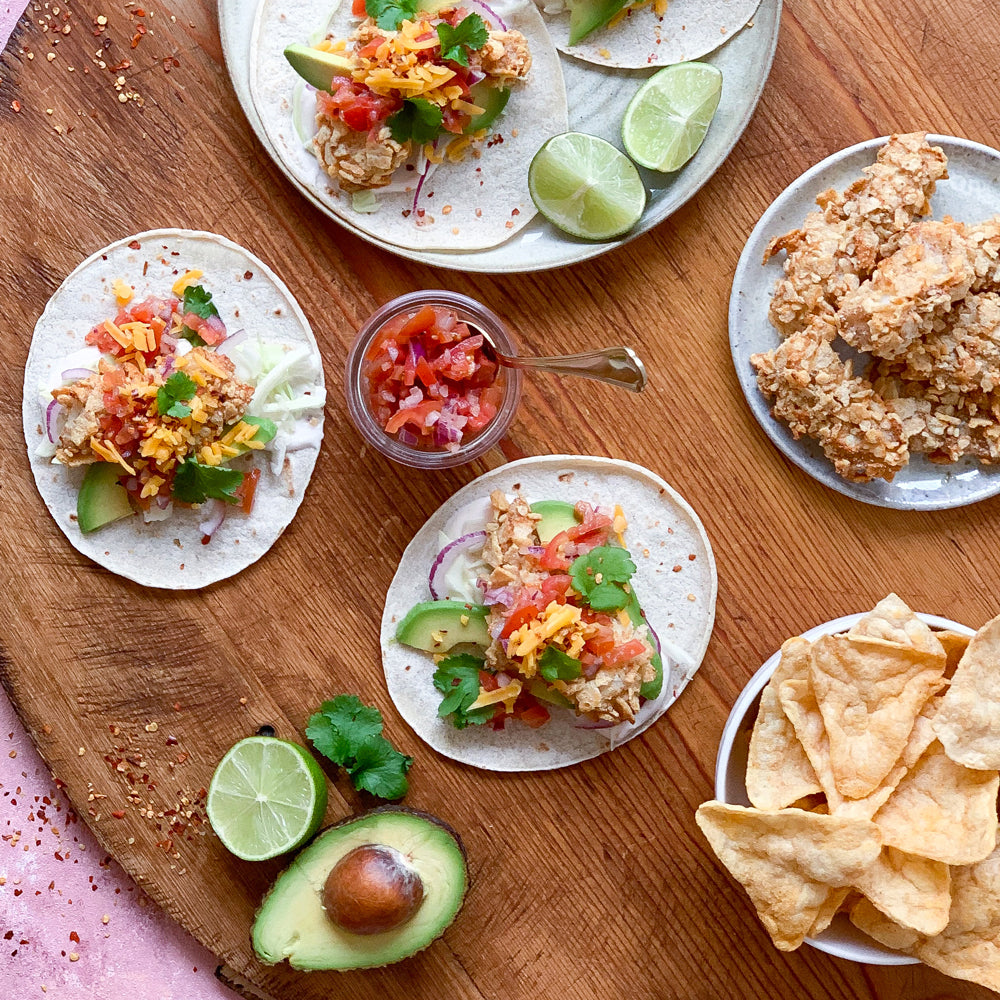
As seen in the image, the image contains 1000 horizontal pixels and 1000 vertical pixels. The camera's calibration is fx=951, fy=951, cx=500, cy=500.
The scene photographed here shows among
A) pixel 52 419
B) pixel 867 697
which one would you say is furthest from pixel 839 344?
pixel 52 419

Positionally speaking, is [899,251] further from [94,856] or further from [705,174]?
[94,856]

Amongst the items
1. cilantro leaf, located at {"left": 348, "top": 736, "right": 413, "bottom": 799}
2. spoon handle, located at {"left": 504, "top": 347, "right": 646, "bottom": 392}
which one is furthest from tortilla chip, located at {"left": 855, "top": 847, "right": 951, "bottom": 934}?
spoon handle, located at {"left": 504, "top": 347, "right": 646, "bottom": 392}

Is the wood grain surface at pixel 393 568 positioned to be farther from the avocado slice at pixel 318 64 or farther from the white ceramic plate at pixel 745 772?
the avocado slice at pixel 318 64

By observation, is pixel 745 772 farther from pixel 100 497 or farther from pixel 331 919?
pixel 100 497

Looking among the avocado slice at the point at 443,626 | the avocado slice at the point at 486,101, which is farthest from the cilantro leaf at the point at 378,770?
the avocado slice at the point at 486,101

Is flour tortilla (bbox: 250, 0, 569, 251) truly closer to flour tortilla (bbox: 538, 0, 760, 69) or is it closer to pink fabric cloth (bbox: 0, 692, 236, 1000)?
flour tortilla (bbox: 538, 0, 760, 69)

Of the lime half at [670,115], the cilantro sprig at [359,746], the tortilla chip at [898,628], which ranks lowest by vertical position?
the cilantro sprig at [359,746]

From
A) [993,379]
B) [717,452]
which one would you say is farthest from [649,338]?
[993,379]
